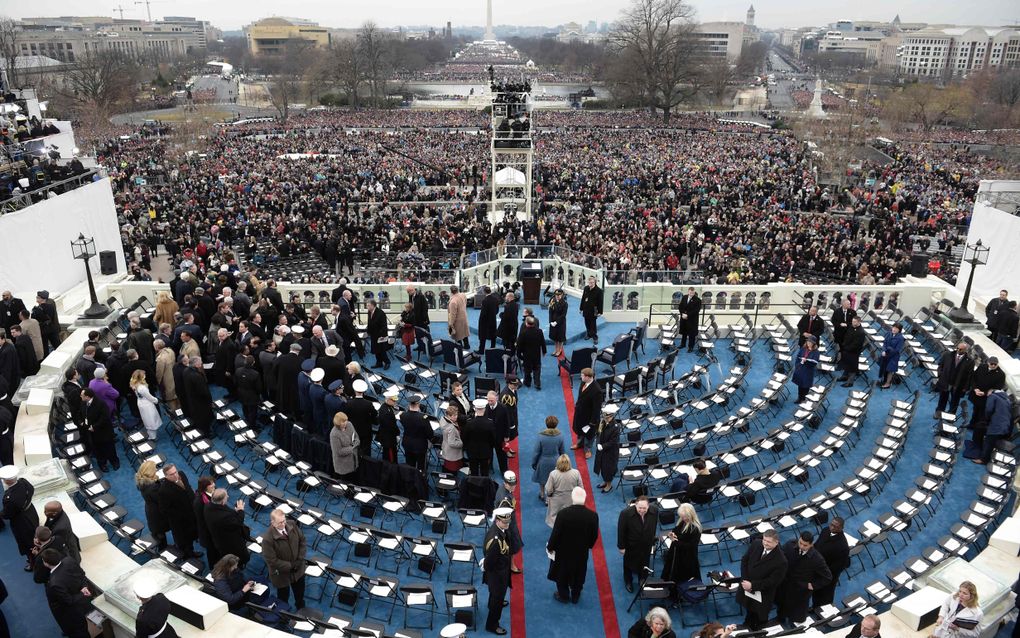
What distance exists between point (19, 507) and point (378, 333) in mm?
6614

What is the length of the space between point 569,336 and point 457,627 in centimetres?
965

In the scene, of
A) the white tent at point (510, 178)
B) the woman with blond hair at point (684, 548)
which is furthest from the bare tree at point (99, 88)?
the woman with blond hair at point (684, 548)

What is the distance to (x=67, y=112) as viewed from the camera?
192 ft

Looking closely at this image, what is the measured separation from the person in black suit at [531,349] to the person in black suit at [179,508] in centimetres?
593

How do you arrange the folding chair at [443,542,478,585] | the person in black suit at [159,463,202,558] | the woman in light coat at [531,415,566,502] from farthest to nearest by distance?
the woman in light coat at [531,415,566,502] → the folding chair at [443,542,478,585] → the person in black suit at [159,463,202,558]

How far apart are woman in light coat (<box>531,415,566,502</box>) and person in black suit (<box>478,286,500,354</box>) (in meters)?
4.55

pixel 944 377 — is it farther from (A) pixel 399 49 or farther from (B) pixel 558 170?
(A) pixel 399 49

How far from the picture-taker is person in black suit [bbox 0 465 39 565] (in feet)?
23.3

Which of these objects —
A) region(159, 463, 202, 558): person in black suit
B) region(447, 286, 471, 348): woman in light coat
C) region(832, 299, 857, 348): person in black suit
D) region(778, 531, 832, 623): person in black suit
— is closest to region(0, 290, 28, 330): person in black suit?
region(159, 463, 202, 558): person in black suit

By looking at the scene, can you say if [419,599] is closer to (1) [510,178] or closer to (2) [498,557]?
(2) [498,557]

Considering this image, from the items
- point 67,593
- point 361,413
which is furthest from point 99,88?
point 67,593

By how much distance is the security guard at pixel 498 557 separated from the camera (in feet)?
21.9

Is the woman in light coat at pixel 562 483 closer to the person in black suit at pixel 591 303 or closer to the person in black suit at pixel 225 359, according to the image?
the person in black suit at pixel 225 359

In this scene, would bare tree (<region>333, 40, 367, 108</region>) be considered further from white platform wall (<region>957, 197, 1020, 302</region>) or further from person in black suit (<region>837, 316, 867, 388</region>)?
person in black suit (<region>837, 316, 867, 388</region>)
